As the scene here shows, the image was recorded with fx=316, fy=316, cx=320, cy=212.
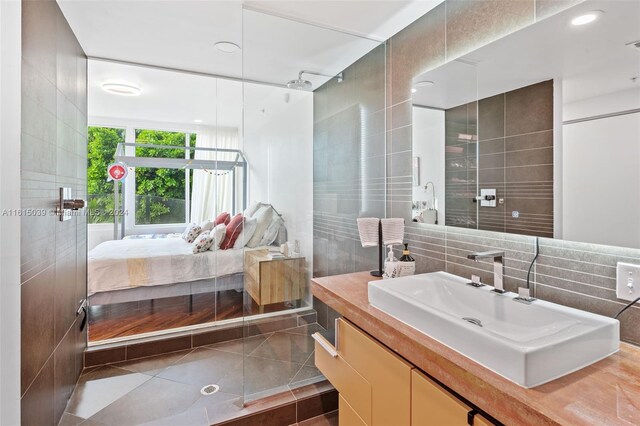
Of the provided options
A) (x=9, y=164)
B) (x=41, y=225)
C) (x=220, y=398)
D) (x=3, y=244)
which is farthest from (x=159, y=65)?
(x=220, y=398)

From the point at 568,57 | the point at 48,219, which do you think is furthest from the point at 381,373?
the point at 48,219

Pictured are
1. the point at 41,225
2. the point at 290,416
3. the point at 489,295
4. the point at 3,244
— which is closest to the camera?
the point at 3,244

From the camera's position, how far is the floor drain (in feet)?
7.01

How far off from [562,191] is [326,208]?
1.45m

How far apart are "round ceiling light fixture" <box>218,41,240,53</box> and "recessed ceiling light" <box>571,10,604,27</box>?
6.76 feet

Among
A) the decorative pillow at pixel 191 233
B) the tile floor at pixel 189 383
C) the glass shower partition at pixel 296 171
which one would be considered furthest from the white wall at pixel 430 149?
the decorative pillow at pixel 191 233

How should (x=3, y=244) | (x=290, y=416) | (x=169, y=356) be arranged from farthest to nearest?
(x=169, y=356) < (x=290, y=416) < (x=3, y=244)

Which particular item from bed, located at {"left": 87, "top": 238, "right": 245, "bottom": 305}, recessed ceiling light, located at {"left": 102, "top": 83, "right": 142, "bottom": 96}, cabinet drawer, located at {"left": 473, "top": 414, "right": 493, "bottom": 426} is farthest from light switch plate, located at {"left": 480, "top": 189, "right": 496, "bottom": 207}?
recessed ceiling light, located at {"left": 102, "top": 83, "right": 142, "bottom": 96}

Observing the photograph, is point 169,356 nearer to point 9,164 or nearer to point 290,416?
point 290,416

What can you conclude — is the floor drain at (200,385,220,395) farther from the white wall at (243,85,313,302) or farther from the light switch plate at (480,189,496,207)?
the light switch plate at (480,189,496,207)

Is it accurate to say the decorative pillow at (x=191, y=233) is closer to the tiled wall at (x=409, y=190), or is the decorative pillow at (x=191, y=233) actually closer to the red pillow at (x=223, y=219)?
the red pillow at (x=223, y=219)

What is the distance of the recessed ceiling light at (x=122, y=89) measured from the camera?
9.19ft

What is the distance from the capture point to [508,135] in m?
1.39

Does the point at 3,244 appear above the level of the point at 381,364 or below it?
above
